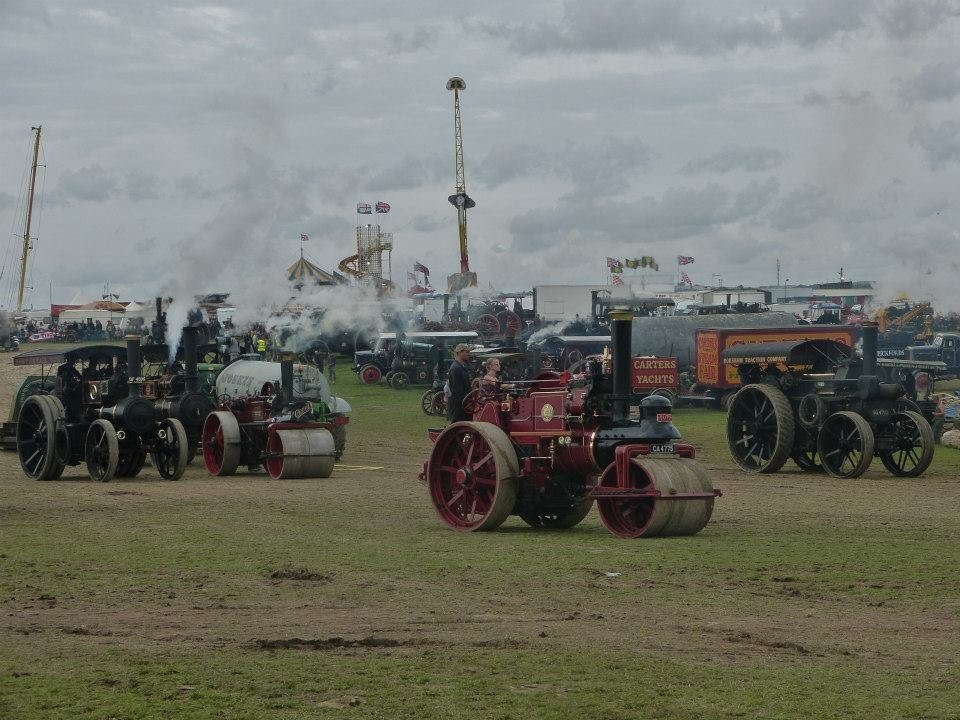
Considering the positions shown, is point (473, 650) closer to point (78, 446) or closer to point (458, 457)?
point (458, 457)

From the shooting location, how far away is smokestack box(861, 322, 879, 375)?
800 inches

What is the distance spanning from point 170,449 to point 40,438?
186 cm

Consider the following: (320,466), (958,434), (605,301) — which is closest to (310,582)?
(320,466)

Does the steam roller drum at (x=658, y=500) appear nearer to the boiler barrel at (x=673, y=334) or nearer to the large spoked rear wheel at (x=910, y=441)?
the large spoked rear wheel at (x=910, y=441)

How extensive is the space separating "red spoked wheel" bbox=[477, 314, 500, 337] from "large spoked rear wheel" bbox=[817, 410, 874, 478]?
29130 millimetres

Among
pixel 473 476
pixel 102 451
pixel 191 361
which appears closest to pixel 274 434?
pixel 191 361

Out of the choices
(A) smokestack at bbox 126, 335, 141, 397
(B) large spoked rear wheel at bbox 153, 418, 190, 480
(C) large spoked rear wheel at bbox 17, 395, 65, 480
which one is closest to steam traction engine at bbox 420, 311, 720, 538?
(B) large spoked rear wheel at bbox 153, 418, 190, 480

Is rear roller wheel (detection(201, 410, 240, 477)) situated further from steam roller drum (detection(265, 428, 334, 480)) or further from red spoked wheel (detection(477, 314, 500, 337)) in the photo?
red spoked wheel (detection(477, 314, 500, 337))

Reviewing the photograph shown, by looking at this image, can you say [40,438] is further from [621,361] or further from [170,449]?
[621,361]

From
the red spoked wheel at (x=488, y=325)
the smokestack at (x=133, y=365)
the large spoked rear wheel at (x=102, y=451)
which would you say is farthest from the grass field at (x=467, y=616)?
the red spoked wheel at (x=488, y=325)

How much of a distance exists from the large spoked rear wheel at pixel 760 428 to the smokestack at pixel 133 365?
8.81 meters

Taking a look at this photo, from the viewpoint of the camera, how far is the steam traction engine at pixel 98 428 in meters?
19.7

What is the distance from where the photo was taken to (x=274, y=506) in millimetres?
16219

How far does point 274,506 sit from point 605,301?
112 ft
